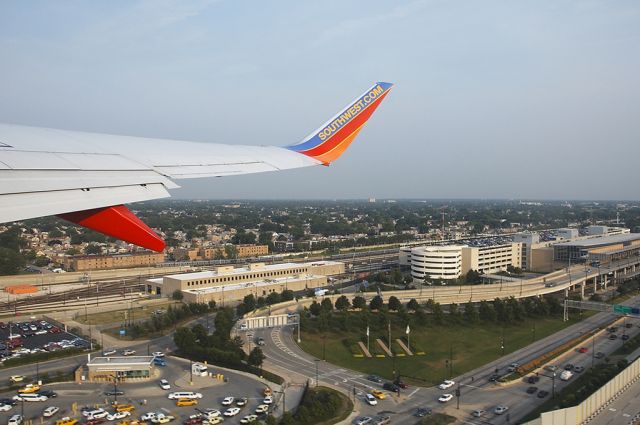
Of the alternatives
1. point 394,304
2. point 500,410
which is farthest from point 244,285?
point 500,410

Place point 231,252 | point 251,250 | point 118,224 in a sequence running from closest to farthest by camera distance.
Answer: point 118,224
point 231,252
point 251,250

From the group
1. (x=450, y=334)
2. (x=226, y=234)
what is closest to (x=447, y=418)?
(x=450, y=334)

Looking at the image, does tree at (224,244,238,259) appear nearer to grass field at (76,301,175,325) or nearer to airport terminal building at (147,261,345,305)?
airport terminal building at (147,261,345,305)

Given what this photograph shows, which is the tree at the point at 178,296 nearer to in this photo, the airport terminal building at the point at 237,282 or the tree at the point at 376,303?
the airport terminal building at the point at 237,282

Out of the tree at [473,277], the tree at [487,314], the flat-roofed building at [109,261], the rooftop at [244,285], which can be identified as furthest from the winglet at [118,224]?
the flat-roofed building at [109,261]

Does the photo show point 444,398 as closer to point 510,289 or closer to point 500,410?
point 500,410

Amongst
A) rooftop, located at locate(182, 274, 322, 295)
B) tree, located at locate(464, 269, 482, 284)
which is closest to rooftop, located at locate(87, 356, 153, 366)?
rooftop, located at locate(182, 274, 322, 295)
